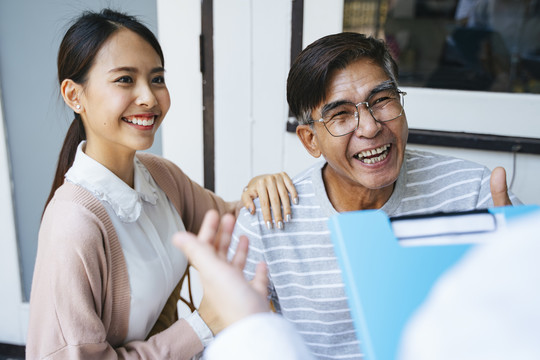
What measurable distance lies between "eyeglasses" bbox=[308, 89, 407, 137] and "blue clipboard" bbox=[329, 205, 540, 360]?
2.11 ft

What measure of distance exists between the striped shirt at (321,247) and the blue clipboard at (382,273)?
26.9 inches

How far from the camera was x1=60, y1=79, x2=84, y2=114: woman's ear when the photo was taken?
47.7 inches

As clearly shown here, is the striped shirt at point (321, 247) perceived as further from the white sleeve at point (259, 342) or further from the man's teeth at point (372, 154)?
the white sleeve at point (259, 342)

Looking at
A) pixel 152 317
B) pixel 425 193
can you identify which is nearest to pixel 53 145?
pixel 152 317

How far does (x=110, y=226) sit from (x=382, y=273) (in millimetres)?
829

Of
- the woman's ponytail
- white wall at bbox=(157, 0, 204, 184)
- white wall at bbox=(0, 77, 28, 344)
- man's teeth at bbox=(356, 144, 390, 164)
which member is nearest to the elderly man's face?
A: man's teeth at bbox=(356, 144, 390, 164)

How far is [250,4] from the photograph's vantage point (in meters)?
1.85

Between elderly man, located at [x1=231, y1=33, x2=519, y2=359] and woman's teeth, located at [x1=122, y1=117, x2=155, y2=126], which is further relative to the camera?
woman's teeth, located at [x1=122, y1=117, x2=155, y2=126]

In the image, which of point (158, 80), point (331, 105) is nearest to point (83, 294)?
point (158, 80)

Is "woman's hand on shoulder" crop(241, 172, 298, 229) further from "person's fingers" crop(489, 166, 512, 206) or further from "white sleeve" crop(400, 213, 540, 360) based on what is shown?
"white sleeve" crop(400, 213, 540, 360)

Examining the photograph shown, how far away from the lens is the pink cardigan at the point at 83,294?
1.01m

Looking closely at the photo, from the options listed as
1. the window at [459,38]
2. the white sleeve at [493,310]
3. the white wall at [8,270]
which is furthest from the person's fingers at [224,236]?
the white wall at [8,270]

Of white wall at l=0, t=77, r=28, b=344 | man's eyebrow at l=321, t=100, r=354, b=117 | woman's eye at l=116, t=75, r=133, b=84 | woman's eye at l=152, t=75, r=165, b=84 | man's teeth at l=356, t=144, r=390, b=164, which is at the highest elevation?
woman's eye at l=116, t=75, r=133, b=84

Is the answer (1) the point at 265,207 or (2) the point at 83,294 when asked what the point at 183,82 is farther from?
(2) the point at 83,294
